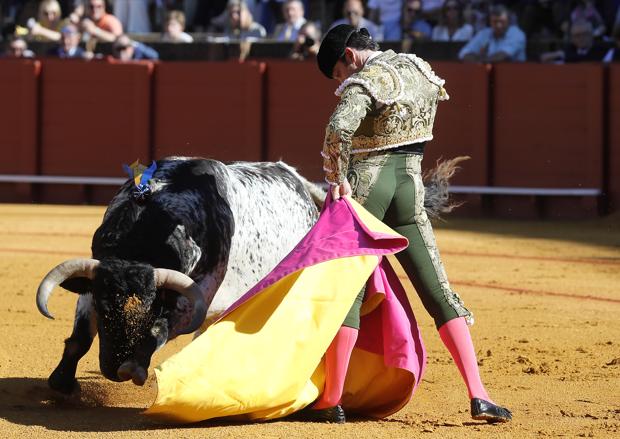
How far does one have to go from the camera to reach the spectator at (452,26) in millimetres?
10617

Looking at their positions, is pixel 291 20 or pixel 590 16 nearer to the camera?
pixel 590 16

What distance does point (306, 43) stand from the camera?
10469 millimetres

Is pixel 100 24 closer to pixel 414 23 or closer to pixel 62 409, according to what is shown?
pixel 414 23

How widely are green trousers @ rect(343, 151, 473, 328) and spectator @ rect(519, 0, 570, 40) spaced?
24.6 feet

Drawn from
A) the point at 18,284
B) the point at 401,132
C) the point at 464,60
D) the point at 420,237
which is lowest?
the point at 18,284

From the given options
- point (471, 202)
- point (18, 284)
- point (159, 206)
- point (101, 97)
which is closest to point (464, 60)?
point (471, 202)

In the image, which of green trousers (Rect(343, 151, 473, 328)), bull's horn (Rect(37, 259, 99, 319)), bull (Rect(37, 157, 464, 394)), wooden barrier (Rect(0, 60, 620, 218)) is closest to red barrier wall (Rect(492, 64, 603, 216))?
wooden barrier (Rect(0, 60, 620, 218))

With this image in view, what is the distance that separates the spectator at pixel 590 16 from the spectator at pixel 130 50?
357 centimetres

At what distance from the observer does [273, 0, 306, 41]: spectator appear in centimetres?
1087

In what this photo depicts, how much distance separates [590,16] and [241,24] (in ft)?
9.85

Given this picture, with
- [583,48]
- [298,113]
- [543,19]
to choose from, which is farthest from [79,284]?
[543,19]

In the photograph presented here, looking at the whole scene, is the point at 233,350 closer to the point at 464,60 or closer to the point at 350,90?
the point at 350,90

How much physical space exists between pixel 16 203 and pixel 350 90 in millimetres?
7783

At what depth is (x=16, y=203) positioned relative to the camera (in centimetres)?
1080
